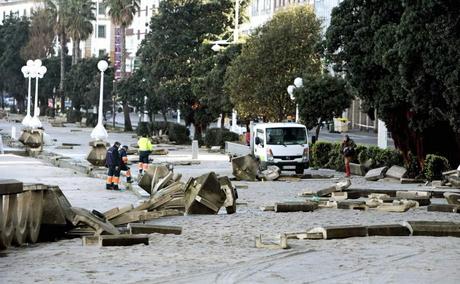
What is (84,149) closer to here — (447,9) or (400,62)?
(400,62)

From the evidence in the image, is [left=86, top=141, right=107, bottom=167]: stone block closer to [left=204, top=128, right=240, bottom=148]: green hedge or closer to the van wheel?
the van wheel

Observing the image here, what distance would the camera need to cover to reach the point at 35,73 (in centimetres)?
6881

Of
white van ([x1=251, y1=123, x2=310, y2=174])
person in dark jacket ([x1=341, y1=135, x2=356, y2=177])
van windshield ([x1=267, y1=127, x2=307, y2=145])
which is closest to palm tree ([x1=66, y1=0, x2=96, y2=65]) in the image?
white van ([x1=251, y1=123, x2=310, y2=174])

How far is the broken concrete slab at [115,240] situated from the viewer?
18016 mm

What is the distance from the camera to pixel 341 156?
43406mm

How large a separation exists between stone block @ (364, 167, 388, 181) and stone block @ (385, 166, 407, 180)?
0.66ft

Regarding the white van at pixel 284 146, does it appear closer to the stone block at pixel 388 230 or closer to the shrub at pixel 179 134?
the stone block at pixel 388 230

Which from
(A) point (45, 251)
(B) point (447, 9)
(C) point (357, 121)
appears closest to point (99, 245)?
(A) point (45, 251)

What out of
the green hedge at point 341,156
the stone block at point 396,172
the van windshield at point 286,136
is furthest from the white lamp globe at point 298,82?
the stone block at point 396,172

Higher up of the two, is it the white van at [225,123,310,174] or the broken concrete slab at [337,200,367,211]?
the white van at [225,123,310,174]

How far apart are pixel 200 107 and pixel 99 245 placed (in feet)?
183

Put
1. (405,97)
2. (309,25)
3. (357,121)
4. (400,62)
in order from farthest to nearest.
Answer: (357,121), (309,25), (405,97), (400,62)

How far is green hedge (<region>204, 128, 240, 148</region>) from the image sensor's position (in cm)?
6619

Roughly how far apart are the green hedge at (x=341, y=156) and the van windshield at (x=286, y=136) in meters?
1.81
